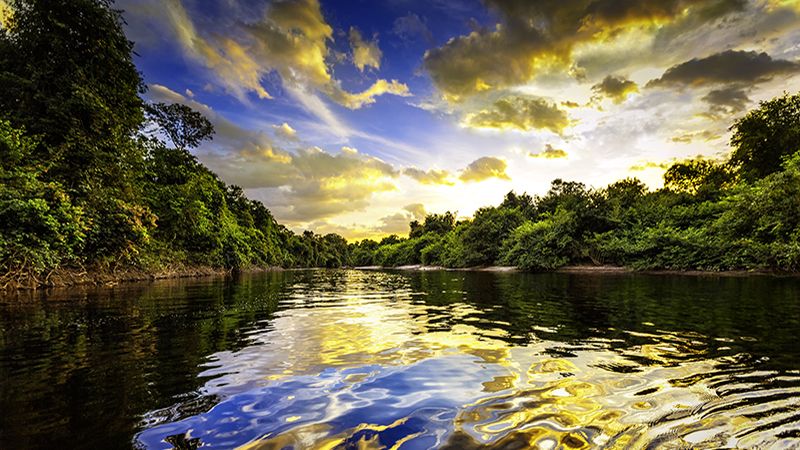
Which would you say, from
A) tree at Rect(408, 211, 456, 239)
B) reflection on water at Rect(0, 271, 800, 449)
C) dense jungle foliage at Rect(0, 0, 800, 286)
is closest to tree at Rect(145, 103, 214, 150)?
dense jungle foliage at Rect(0, 0, 800, 286)

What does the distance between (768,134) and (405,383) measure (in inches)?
2443

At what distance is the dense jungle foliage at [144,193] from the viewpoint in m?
17.3

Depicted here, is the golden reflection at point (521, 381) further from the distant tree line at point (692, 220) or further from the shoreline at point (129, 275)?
the distant tree line at point (692, 220)

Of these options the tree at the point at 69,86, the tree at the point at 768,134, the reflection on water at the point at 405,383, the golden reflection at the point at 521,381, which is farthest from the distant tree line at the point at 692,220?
the tree at the point at 69,86

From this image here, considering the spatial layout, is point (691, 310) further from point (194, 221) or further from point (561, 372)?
point (194, 221)

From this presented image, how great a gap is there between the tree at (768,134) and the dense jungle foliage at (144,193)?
0.14 meters

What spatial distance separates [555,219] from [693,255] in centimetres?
1771

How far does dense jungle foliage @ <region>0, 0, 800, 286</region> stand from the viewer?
17266 millimetres

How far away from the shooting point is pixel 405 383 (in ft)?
14.7

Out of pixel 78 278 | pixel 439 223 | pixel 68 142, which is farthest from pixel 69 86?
pixel 439 223

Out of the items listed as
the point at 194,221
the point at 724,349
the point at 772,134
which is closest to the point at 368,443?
the point at 724,349

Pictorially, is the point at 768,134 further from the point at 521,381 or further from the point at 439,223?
the point at 439,223

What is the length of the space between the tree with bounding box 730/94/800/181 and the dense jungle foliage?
135mm

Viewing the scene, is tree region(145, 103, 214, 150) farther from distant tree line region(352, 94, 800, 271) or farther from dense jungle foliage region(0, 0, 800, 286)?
distant tree line region(352, 94, 800, 271)
